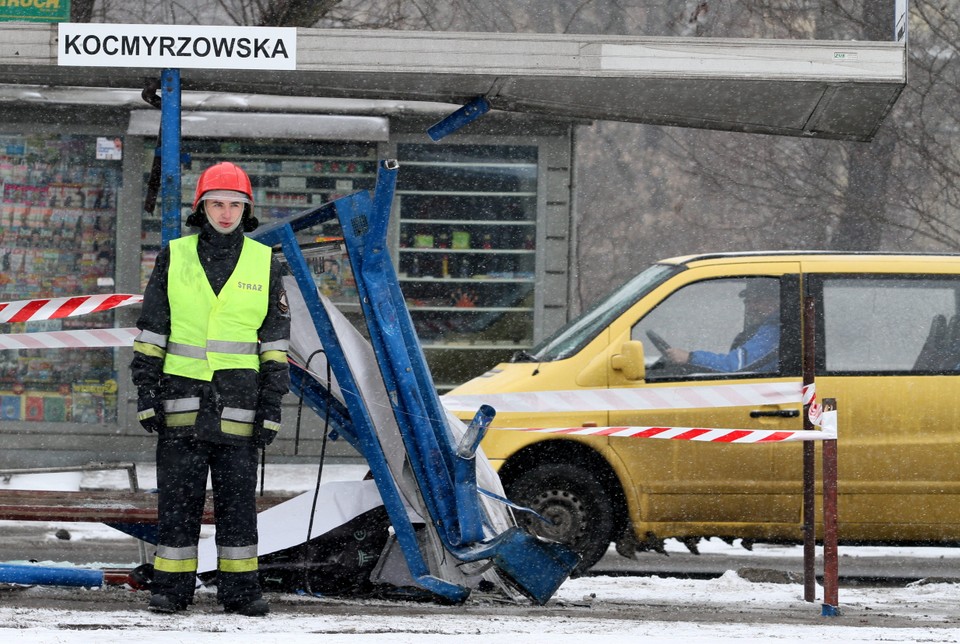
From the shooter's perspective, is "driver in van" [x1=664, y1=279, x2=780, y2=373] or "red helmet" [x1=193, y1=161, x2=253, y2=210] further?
"driver in van" [x1=664, y1=279, x2=780, y2=373]

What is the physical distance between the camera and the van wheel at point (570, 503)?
7910 mm

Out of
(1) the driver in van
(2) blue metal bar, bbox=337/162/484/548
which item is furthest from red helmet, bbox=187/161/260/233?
(1) the driver in van

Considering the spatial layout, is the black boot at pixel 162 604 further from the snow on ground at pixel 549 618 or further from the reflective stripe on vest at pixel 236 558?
the reflective stripe on vest at pixel 236 558

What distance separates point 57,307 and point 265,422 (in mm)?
2022

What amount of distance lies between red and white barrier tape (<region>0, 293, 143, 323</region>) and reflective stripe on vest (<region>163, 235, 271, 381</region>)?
1.43 m

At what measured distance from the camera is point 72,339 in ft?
25.3

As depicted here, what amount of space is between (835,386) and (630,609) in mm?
2205

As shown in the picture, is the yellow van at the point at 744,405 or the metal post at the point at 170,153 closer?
the metal post at the point at 170,153

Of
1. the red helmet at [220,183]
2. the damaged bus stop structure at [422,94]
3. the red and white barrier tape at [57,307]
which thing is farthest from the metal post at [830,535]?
the red and white barrier tape at [57,307]

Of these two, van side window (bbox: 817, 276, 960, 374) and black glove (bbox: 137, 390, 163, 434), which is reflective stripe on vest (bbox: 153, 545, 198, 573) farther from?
van side window (bbox: 817, 276, 960, 374)

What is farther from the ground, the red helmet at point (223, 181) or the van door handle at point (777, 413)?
the red helmet at point (223, 181)

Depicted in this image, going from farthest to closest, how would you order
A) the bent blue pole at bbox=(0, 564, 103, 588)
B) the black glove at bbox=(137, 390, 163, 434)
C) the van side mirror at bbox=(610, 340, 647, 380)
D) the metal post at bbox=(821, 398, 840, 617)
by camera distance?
the van side mirror at bbox=(610, 340, 647, 380)
the metal post at bbox=(821, 398, 840, 617)
the bent blue pole at bbox=(0, 564, 103, 588)
the black glove at bbox=(137, 390, 163, 434)

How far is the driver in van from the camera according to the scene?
26.6 ft

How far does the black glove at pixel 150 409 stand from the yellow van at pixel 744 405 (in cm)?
285
